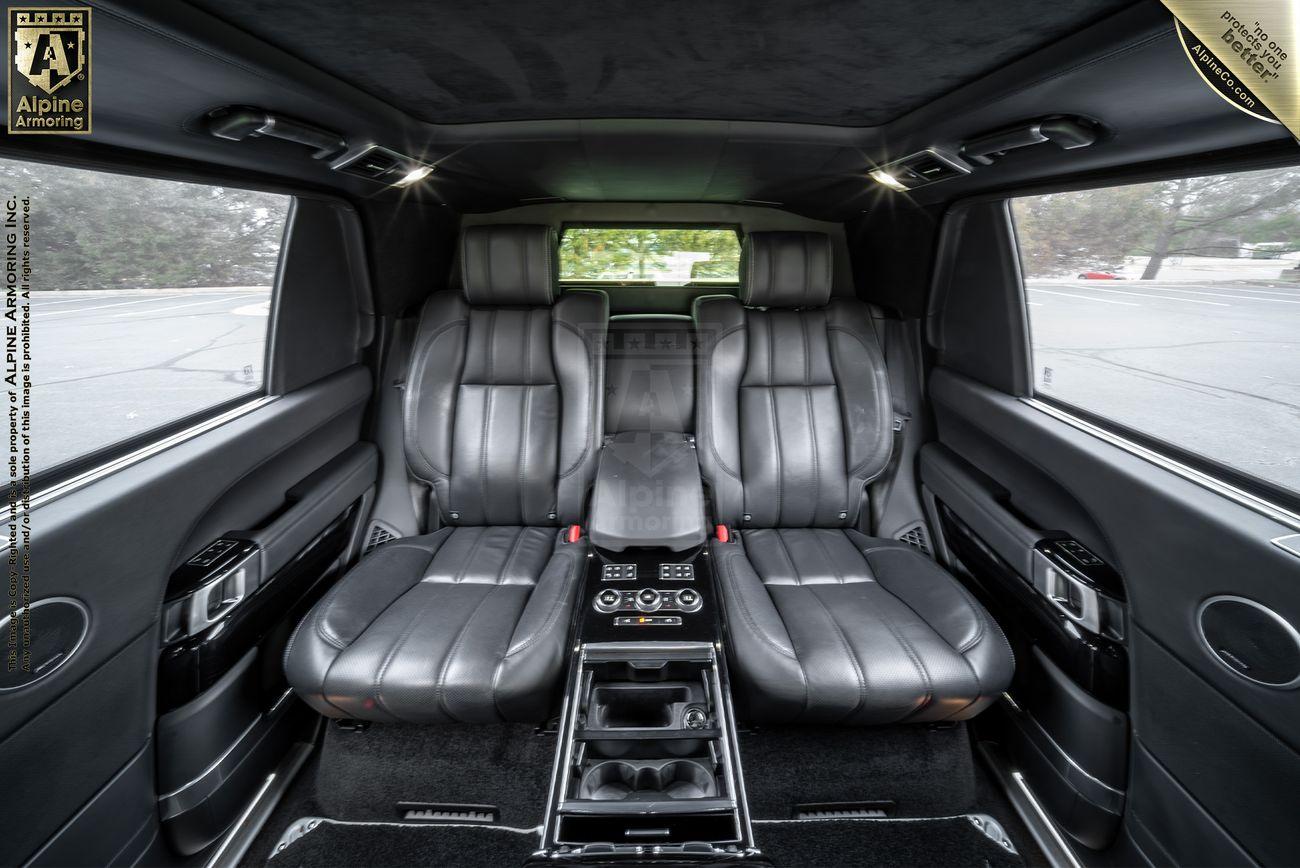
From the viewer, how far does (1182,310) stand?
1633mm

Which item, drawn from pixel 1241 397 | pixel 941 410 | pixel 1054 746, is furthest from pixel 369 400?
pixel 1241 397

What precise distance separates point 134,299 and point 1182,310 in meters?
2.96

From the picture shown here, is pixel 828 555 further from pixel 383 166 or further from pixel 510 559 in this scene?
pixel 383 166

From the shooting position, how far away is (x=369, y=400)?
2795mm

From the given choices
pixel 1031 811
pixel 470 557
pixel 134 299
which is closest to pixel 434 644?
pixel 470 557

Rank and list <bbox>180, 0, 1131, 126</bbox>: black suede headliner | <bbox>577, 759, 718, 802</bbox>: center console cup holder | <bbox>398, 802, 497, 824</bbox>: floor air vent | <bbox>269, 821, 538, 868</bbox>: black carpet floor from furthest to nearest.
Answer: <bbox>398, 802, 497, 824</bbox>: floor air vent
<bbox>269, 821, 538, 868</bbox>: black carpet floor
<bbox>577, 759, 718, 802</bbox>: center console cup holder
<bbox>180, 0, 1131, 126</bbox>: black suede headliner

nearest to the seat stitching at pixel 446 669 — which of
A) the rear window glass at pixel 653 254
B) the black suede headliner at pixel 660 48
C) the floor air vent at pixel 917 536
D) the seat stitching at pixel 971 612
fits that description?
the seat stitching at pixel 971 612

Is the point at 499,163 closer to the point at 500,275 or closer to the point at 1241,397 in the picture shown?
the point at 500,275

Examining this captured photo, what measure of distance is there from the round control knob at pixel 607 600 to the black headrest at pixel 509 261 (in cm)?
127

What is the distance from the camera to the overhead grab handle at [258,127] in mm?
1434

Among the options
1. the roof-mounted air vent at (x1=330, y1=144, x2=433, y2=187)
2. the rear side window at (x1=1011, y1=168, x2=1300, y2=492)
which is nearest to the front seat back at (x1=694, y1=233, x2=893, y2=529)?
the rear side window at (x1=1011, y1=168, x2=1300, y2=492)

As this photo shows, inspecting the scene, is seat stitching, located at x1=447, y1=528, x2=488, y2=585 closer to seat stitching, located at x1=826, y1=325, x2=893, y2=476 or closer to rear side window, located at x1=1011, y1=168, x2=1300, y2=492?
seat stitching, located at x1=826, y1=325, x2=893, y2=476

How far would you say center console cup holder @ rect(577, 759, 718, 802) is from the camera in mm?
1326

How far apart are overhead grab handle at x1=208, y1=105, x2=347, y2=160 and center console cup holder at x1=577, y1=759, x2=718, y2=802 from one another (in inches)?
70.9
